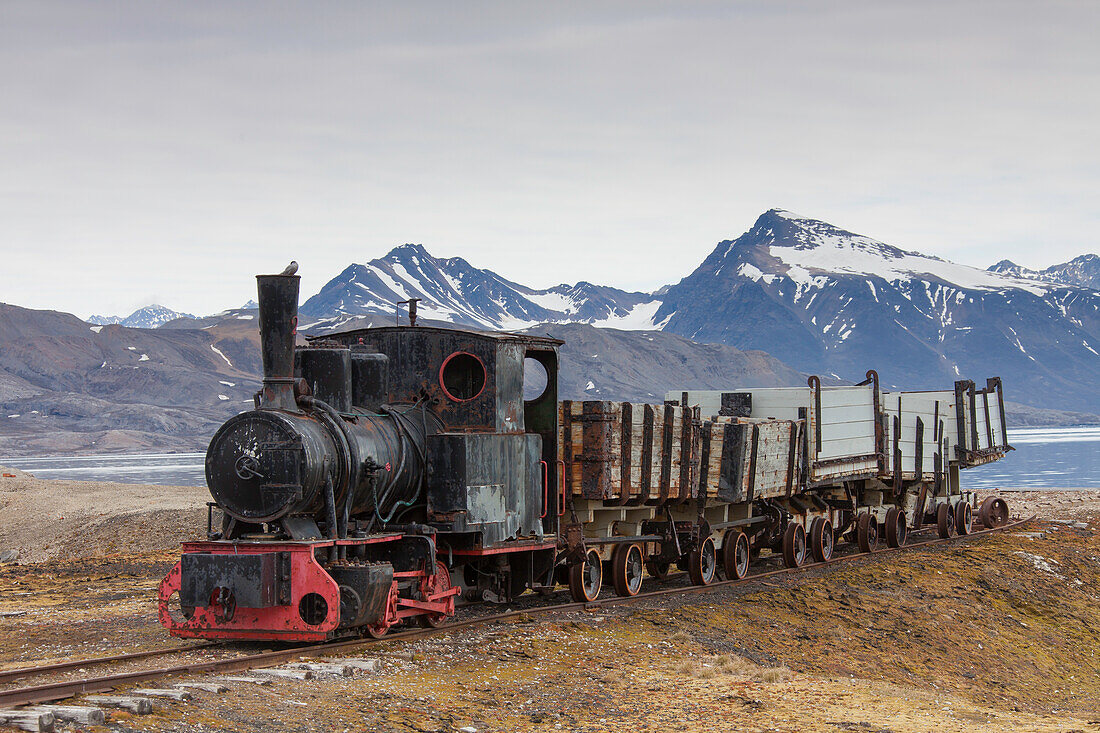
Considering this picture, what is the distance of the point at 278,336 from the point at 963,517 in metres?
20.9

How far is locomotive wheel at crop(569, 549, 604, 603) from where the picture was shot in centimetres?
1541

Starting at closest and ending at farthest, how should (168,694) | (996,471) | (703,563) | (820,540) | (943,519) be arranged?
(168,694)
(703,563)
(820,540)
(943,519)
(996,471)

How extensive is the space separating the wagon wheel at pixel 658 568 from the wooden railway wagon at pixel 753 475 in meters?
0.04

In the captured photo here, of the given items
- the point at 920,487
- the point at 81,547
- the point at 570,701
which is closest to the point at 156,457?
the point at 81,547

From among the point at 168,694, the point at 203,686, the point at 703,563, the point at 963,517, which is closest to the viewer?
the point at 168,694

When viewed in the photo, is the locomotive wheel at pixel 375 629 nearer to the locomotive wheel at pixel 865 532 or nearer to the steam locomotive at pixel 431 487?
the steam locomotive at pixel 431 487

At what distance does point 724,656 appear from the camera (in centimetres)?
1324

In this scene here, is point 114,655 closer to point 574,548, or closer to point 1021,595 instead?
point 574,548

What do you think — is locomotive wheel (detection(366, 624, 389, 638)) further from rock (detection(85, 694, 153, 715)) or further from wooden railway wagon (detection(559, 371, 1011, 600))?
wooden railway wagon (detection(559, 371, 1011, 600))

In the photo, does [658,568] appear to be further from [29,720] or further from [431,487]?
[29,720]

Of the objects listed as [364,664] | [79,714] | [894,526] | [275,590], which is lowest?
[894,526]

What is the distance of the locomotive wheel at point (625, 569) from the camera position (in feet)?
53.8

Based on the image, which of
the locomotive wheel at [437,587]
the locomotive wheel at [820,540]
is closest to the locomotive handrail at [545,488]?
the locomotive wheel at [437,587]

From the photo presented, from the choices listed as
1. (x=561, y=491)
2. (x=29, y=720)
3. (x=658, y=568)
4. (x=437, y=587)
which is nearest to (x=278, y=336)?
(x=437, y=587)
